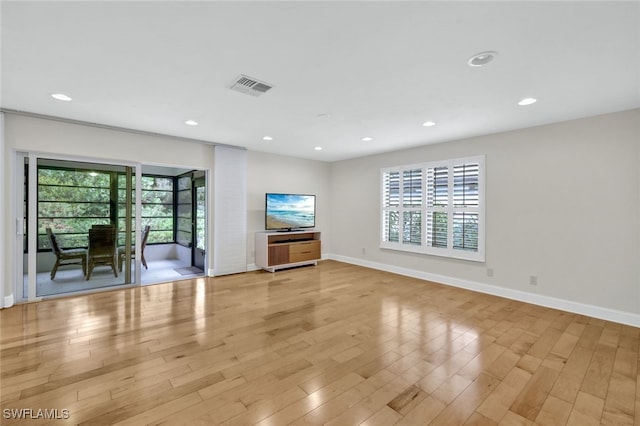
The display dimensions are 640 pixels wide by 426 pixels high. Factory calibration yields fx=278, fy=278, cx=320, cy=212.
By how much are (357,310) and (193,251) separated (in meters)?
4.33

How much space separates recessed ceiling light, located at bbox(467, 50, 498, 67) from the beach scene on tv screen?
427cm

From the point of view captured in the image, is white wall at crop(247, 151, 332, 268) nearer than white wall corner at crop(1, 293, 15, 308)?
No

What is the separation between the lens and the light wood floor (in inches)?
70.3

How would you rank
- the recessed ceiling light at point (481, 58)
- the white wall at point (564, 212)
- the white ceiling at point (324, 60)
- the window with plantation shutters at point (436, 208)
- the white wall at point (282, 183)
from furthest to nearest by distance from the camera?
the white wall at point (282, 183), the window with plantation shutters at point (436, 208), the white wall at point (564, 212), the recessed ceiling light at point (481, 58), the white ceiling at point (324, 60)

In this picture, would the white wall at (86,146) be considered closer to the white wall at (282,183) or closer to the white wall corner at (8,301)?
the white wall corner at (8,301)

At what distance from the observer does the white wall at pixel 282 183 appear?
5.76 m

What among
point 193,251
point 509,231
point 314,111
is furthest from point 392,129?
point 193,251

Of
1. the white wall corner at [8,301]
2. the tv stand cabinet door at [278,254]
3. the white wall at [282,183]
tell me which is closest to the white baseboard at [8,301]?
the white wall corner at [8,301]

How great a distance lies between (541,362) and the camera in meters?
2.38

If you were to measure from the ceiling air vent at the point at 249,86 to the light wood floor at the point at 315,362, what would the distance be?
2482 mm

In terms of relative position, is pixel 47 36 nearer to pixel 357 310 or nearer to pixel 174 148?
pixel 174 148

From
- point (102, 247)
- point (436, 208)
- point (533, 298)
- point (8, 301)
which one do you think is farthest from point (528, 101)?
point (8, 301)

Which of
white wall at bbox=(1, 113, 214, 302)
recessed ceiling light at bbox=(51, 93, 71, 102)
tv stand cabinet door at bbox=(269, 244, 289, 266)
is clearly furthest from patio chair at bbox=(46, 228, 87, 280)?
tv stand cabinet door at bbox=(269, 244, 289, 266)

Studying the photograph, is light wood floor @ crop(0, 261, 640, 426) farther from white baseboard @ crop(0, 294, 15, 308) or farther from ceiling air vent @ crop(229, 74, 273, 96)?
ceiling air vent @ crop(229, 74, 273, 96)
